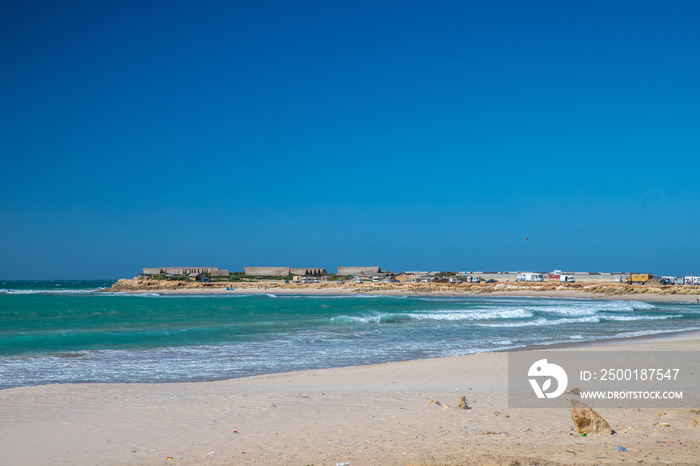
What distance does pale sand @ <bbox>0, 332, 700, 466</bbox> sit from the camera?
19.8 ft

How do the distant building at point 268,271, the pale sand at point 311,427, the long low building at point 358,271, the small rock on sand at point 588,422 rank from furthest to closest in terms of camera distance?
the long low building at point 358,271 → the distant building at point 268,271 → the small rock on sand at point 588,422 → the pale sand at point 311,427

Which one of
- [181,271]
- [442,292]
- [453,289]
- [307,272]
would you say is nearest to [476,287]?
[453,289]

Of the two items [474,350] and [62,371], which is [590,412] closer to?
[474,350]

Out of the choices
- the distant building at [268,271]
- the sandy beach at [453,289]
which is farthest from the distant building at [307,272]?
the sandy beach at [453,289]

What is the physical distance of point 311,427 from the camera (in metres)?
7.66

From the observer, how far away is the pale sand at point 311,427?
6031 millimetres

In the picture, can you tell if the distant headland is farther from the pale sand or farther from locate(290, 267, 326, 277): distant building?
the pale sand

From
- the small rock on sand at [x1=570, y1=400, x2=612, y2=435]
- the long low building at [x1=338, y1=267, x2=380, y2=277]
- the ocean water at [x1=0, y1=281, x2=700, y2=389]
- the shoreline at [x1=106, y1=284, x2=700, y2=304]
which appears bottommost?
the shoreline at [x1=106, y1=284, x2=700, y2=304]

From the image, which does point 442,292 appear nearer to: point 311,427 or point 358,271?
point 358,271

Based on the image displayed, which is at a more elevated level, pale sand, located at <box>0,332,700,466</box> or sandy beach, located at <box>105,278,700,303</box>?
pale sand, located at <box>0,332,700,466</box>

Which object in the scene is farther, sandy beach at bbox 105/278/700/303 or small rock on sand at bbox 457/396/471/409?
sandy beach at bbox 105/278/700/303

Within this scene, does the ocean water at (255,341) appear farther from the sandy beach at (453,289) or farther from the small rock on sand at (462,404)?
the sandy beach at (453,289)

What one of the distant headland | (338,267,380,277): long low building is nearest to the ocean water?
the distant headland

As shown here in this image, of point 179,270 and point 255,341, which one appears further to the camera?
point 179,270
